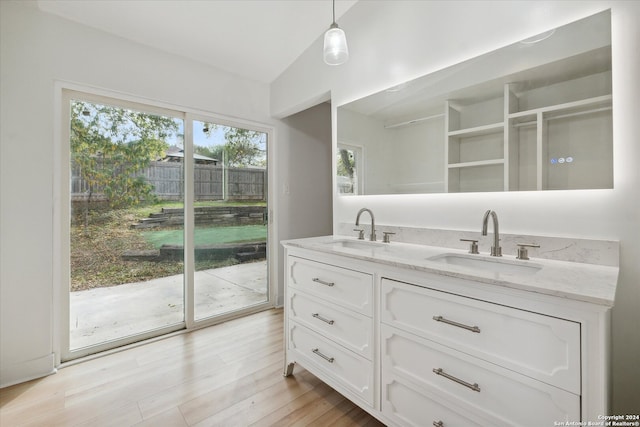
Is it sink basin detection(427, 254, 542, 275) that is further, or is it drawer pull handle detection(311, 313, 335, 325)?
drawer pull handle detection(311, 313, 335, 325)

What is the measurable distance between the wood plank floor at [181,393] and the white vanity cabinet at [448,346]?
0.66 feet

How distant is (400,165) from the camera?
2088mm

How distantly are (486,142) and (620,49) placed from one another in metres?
0.60

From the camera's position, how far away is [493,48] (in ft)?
5.26

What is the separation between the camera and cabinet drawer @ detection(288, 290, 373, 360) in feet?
4.87

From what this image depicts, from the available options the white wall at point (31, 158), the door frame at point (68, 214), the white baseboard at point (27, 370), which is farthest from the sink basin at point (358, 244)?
the white baseboard at point (27, 370)

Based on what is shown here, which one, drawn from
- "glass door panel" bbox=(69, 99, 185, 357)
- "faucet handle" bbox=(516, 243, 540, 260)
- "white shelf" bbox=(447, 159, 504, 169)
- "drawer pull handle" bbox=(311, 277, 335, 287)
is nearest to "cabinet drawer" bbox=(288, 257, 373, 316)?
"drawer pull handle" bbox=(311, 277, 335, 287)

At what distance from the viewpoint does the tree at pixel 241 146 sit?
2.98 meters

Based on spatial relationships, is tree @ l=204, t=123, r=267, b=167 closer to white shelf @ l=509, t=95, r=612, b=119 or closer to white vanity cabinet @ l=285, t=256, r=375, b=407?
white vanity cabinet @ l=285, t=256, r=375, b=407

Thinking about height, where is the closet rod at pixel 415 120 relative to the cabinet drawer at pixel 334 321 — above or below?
above

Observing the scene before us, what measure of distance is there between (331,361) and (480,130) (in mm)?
1548

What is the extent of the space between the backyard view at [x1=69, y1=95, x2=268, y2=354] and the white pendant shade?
1558 mm

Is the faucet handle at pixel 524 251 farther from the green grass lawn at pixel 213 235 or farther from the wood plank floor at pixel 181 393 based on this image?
the green grass lawn at pixel 213 235

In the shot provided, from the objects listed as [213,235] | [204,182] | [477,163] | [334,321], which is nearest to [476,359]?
[334,321]
